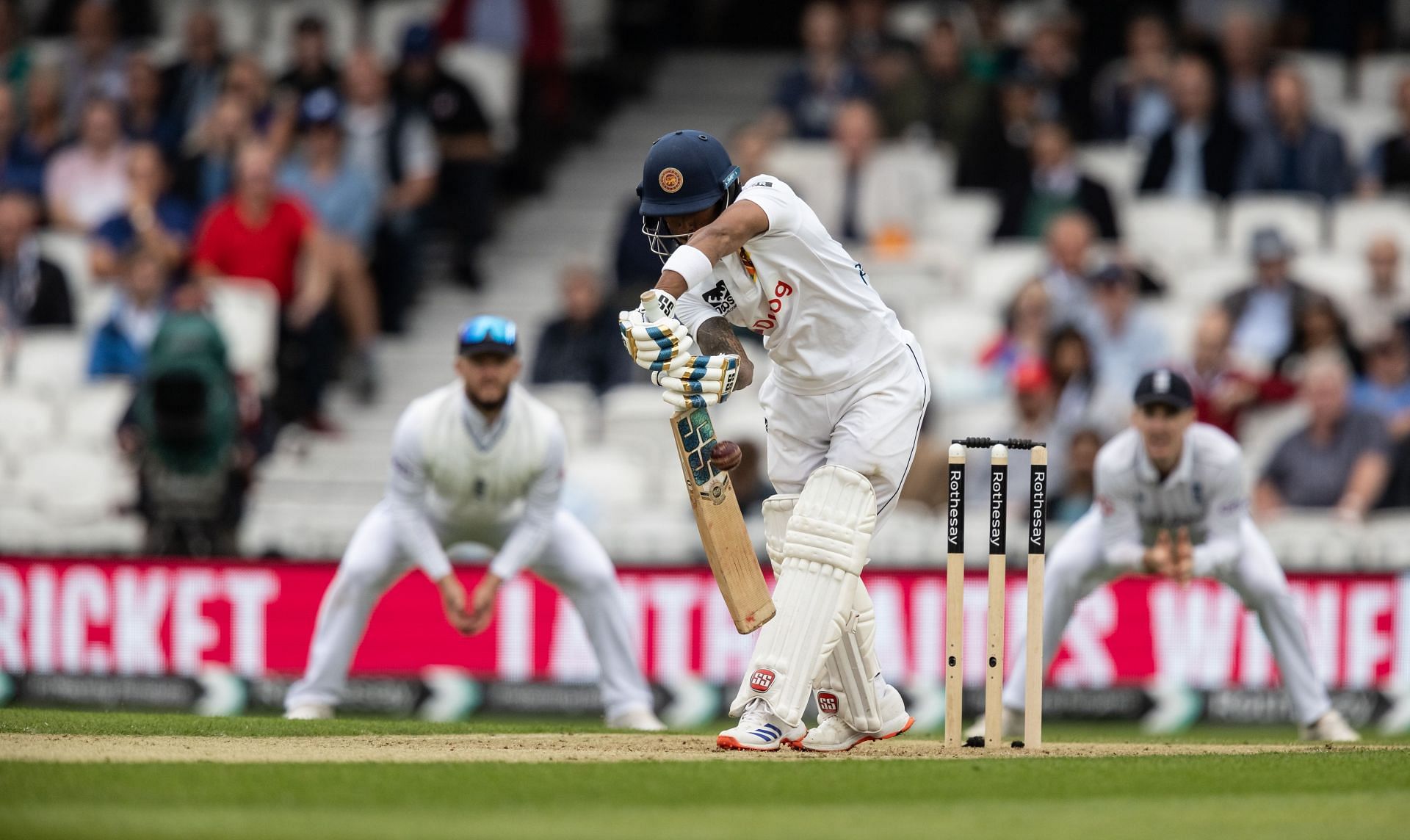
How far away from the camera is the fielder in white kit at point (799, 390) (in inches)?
264

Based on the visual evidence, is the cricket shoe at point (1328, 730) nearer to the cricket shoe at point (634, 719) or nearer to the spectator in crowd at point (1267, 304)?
the cricket shoe at point (634, 719)

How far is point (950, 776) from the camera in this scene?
662 cm

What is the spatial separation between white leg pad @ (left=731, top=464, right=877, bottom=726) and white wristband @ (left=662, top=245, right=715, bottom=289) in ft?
3.18

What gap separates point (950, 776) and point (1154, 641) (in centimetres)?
495

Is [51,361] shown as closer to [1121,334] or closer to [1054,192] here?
[1054,192]

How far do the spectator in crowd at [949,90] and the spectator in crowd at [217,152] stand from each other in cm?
499

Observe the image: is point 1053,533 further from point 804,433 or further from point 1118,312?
point 804,433

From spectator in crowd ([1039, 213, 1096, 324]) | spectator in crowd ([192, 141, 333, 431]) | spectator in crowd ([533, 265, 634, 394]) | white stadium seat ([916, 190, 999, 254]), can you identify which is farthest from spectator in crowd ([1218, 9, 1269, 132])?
spectator in crowd ([192, 141, 333, 431])

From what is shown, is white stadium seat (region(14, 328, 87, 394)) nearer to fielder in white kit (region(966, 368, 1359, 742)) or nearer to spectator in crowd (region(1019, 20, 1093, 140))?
spectator in crowd (region(1019, 20, 1093, 140))

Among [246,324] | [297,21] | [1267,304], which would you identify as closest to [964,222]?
[1267,304]

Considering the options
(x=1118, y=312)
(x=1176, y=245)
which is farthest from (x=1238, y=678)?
(x=1176, y=245)

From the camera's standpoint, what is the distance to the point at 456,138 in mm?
14945

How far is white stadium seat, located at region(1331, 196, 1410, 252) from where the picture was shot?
1368 cm

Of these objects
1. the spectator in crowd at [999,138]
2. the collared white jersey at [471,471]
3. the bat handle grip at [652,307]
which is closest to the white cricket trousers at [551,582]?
the collared white jersey at [471,471]
